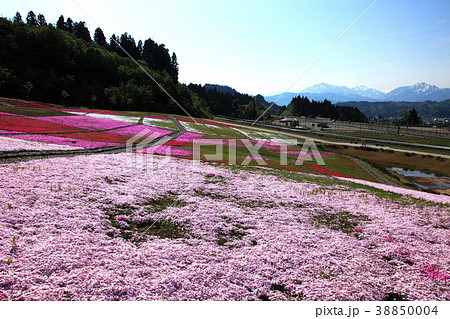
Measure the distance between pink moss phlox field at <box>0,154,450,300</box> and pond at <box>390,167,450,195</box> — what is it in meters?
25.8

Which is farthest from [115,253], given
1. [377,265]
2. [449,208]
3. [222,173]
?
[449,208]

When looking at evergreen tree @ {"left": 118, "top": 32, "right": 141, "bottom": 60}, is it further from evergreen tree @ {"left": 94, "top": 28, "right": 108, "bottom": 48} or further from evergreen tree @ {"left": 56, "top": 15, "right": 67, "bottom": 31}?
evergreen tree @ {"left": 56, "top": 15, "right": 67, "bottom": 31}

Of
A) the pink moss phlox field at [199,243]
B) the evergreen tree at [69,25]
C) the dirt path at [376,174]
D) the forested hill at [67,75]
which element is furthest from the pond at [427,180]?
the evergreen tree at [69,25]

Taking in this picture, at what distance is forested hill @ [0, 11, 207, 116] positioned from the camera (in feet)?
309

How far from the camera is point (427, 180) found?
1759 inches

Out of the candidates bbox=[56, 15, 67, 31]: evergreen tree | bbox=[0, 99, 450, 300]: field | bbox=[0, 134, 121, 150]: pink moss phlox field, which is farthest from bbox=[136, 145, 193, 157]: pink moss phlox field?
bbox=[56, 15, 67, 31]: evergreen tree

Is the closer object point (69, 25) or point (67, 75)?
point (67, 75)

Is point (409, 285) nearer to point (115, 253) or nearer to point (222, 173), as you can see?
point (115, 253)

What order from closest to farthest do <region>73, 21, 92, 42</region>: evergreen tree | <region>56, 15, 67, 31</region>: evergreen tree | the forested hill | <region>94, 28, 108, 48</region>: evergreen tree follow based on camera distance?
1. the forested hill
2. <region>56, 15, 67, 31</region>: evergreen tree
3. <region>73, 21, 92, 42</region>: evergreen tree
4. <region>94, 28, 108, 48</region>: evergreen tree

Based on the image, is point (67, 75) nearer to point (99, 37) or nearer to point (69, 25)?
point (99, 37)

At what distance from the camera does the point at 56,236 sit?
33.7ft

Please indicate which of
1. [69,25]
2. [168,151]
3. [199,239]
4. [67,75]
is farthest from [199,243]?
[69,25]

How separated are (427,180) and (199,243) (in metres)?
51.9

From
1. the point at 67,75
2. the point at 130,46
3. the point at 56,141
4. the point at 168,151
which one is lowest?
the point at 168,151
